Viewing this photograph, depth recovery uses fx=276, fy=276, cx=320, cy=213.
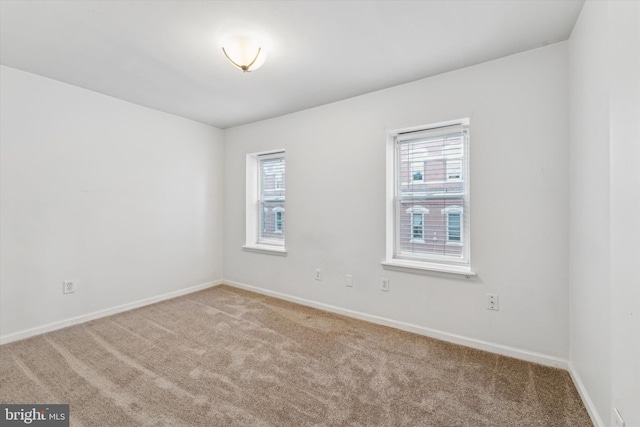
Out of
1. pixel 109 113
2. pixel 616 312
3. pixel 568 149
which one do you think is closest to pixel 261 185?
pixel 109 113

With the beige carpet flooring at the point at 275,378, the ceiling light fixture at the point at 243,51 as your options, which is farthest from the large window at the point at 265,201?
the ceiling light fixture at the point at 243,51

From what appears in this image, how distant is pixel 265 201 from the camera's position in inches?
161

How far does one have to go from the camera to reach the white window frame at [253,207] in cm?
396

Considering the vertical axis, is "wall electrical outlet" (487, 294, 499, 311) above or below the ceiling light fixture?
below

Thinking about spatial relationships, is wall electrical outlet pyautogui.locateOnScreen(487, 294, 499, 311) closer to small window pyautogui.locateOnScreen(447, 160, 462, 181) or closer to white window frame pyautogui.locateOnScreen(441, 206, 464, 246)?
white window frame pyautogui.locateOnScreen(441, 206, 464, 246)

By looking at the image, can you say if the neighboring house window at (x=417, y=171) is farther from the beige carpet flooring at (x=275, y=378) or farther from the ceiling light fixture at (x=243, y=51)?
the ceiling light fixture at (x=243, y=51)

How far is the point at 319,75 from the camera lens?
254 cm

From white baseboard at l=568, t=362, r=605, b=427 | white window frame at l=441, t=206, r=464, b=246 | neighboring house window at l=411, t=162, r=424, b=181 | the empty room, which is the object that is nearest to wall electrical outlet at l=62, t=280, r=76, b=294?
the empty room

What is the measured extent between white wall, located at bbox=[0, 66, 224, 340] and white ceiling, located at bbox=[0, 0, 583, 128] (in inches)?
14.5

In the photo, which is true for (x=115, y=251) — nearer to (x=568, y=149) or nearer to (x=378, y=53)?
(x=378, y=53)

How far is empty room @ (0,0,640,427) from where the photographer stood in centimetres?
158

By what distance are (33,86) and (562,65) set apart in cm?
442

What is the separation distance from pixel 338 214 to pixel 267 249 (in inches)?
47.6

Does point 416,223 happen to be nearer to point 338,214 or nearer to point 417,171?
point 417,171
